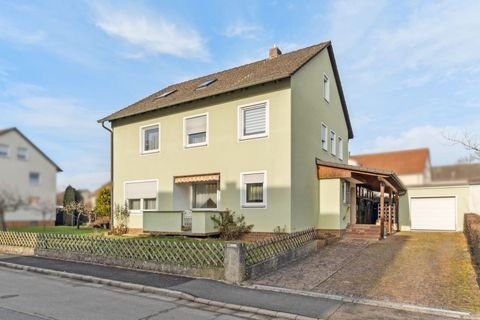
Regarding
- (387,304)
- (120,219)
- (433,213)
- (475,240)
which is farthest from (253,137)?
(433,213)

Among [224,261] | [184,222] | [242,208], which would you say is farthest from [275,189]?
[224,261]

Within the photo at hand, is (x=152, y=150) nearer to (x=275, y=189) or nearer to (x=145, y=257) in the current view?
(x=275, y=189)

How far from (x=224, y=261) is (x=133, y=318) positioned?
3.35 metres

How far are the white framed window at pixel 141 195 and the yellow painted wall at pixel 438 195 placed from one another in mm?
17695

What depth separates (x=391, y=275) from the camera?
33.0 feet

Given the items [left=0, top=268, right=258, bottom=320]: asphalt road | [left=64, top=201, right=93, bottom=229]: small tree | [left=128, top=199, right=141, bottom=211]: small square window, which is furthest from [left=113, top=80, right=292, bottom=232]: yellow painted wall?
[left=64, top=201, right=93, bottom=229]: small tree

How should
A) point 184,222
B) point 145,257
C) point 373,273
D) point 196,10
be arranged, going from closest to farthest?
point 373,273
point 145,257
point 196,10
point 184,222

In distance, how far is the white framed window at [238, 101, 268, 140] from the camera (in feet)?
52.0

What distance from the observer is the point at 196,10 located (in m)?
13.9

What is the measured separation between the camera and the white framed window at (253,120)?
15.9 meters

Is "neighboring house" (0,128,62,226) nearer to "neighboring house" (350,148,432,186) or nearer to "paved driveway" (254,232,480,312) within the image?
"paved driveway" (254,232,480,312)

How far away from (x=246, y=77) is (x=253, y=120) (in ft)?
8.89

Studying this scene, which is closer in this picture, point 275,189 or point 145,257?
point 145,257

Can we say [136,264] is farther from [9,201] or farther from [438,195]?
[438,195]
